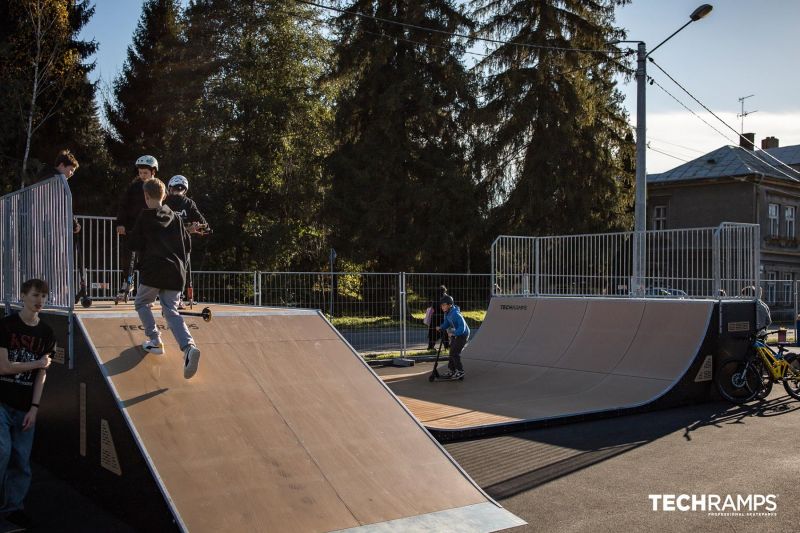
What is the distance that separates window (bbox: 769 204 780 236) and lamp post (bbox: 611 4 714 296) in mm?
29278

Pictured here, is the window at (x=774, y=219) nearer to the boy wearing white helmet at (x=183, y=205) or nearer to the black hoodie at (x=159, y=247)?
the boy wearing white helmet at (x=183, y=205)

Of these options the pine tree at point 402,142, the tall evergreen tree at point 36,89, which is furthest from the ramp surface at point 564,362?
the tall evergreen tree at point 36,89

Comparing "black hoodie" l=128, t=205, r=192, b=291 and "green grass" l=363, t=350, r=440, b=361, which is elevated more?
"black hoodie" l=128, t=205, r=192, b=291

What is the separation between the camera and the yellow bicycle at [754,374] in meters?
11.8

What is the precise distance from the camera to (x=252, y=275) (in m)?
15.0

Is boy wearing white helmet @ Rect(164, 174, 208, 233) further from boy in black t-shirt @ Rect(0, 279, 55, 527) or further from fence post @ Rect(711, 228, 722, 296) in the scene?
fence post @ Rect(711, 228, 722, 296)

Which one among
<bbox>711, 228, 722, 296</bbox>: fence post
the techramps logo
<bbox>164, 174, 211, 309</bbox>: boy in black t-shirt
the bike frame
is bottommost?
the techramps logo

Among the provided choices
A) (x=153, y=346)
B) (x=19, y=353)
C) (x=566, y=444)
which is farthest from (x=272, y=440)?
(x=566, y=444)

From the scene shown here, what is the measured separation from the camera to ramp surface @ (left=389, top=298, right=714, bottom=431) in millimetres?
10492

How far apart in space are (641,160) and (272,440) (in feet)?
42.9

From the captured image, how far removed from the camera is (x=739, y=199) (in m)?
41.6

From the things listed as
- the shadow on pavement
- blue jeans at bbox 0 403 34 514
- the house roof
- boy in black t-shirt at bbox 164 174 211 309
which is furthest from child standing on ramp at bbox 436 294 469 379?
the house roof

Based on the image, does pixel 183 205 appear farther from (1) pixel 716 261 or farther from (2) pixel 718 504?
(1) pixel 716 261

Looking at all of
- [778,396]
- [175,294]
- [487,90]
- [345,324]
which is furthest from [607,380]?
[487,90]
